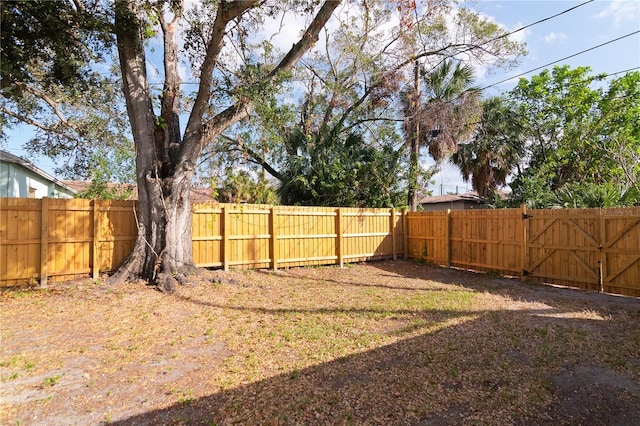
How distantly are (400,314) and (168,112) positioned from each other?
21.3 feet

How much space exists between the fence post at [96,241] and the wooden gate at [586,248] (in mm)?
9708

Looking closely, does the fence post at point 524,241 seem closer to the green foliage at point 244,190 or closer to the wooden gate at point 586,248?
the wooden gate at point 586,248

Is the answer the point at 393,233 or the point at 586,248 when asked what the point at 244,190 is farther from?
the point at 586,248

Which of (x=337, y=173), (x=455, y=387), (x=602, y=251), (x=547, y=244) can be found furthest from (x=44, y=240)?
(x=602, y=251)

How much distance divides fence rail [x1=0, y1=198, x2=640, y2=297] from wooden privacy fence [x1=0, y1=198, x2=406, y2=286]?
0.02m

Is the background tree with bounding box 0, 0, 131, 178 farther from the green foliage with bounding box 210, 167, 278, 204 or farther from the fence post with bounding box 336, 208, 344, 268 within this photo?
the fence post with bounding box 336, 208, 344, 268

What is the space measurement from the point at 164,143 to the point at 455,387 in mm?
7150

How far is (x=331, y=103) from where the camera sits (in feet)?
49.0

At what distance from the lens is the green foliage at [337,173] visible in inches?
467

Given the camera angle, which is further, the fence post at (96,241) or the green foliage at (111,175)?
the green foliage at (111,175)

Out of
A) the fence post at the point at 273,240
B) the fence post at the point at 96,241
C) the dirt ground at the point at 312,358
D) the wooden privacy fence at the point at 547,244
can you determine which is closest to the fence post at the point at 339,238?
the fence post at the point at 273,240

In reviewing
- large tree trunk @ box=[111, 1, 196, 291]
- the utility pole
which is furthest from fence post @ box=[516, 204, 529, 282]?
large tree trunk @ box=[111, 1, 196, 291]

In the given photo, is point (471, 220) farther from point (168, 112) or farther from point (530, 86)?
point (530, 86)

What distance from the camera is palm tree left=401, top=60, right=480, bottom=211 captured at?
13180mm
